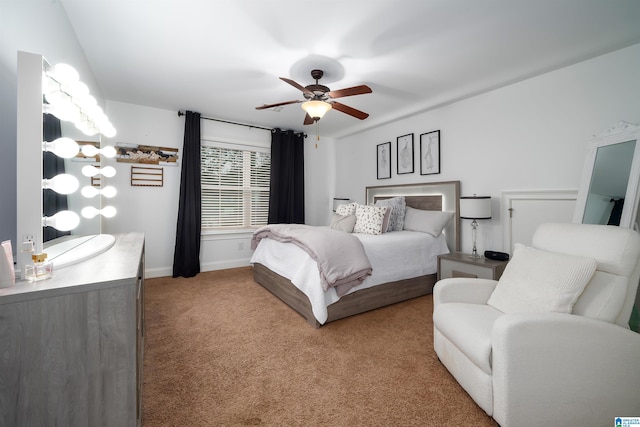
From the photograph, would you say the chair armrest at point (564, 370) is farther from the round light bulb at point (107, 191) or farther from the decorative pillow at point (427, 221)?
the round light bulb at point (107, 191)

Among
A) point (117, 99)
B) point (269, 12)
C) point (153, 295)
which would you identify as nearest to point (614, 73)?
point (269, 12)

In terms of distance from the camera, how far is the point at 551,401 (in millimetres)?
1147

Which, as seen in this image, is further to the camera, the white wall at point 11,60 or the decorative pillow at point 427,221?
the decorative pillow at point 427,221

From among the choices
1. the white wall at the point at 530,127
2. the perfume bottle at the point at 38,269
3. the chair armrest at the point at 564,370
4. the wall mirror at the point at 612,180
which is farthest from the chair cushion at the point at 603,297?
the perfume bottle at the point at 38,269

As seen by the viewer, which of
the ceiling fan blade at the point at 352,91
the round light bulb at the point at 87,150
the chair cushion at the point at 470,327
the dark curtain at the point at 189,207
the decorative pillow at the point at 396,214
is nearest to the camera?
the chair cushion at the point at 470,327

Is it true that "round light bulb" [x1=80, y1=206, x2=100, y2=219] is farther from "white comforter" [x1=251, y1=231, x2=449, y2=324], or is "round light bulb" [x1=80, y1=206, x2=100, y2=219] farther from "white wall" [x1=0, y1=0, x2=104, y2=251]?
"white comforter" [x1=251, y1=231, x2=449, y2=324]

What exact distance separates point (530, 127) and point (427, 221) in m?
1.42

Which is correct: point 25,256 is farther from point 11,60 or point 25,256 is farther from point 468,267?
point 468,267

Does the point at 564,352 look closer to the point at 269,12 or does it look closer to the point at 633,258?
the point at 633,258

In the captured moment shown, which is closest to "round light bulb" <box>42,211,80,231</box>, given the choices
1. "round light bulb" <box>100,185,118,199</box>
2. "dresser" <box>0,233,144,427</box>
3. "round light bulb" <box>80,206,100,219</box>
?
"dresser" <box>0,233,144,427</box>

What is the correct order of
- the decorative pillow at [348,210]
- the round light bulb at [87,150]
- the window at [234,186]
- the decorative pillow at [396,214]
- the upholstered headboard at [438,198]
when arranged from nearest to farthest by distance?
the round light bulb at [87,150], the upholstered headboard at [438,198], the decorative pillow at [396,214], the decorative pillow at [348,210], the window at [234,186]

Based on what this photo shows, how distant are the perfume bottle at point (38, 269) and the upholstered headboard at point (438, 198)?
359 centimetres

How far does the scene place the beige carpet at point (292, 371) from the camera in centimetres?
133

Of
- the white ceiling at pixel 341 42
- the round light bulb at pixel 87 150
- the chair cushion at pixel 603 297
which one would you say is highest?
the white ceiling at pixel 341 42
